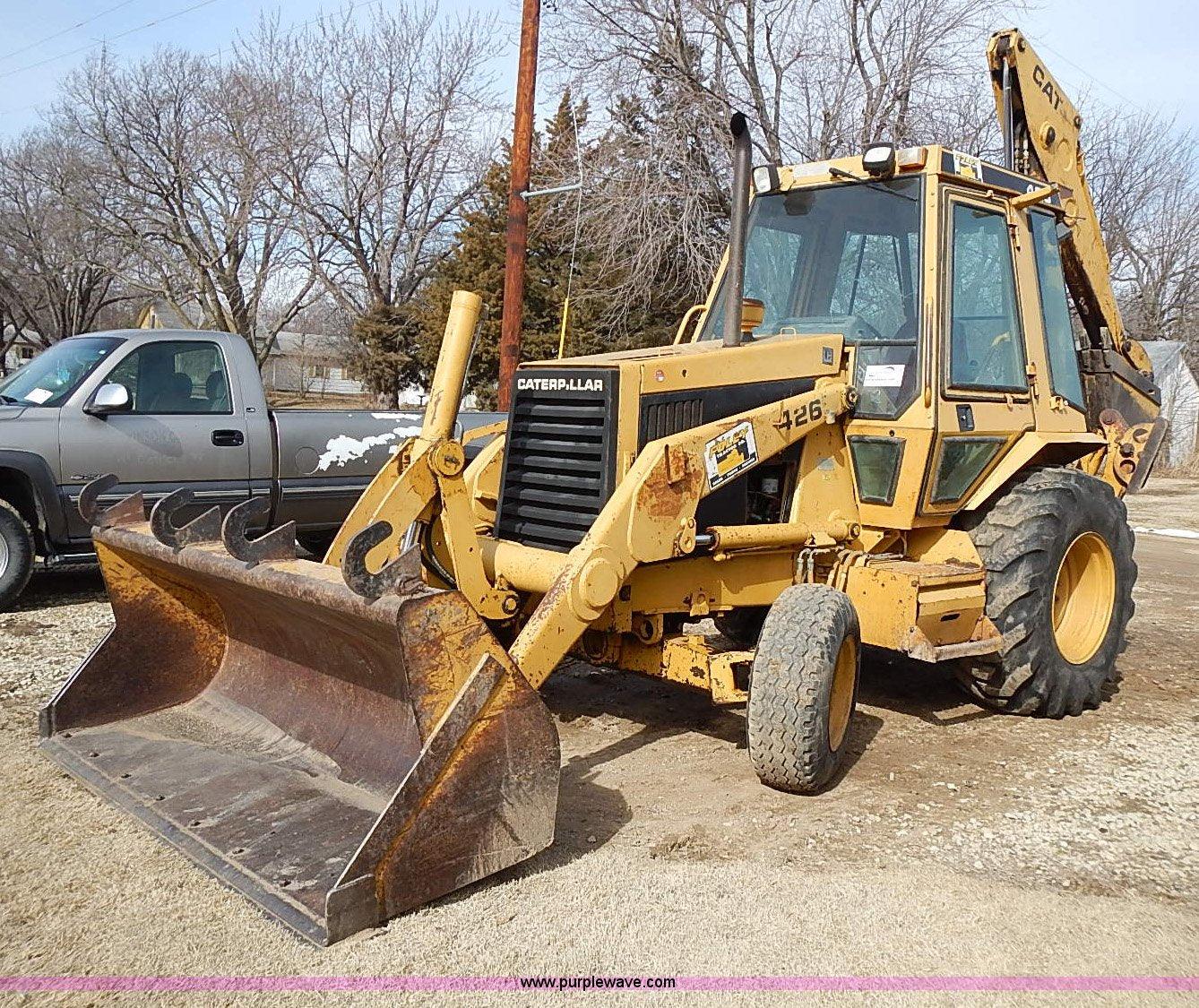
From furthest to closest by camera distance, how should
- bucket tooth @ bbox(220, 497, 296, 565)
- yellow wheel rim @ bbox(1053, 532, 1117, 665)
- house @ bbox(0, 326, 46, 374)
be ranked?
house @ bbox(0, 326, 46, 374) → yellow wheel rim @ bbox(1053, 532, 1117, 665) → bucket tooth @ bbox(220, 497, 296, 565)

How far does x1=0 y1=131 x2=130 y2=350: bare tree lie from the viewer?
105 feet

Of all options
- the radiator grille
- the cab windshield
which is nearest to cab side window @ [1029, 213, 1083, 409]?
the cab windshield

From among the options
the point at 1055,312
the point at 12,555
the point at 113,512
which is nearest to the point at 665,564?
the point at 113,512

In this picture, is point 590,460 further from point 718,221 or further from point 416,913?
point 718,221

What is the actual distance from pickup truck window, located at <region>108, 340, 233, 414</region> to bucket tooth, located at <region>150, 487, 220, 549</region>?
3.63 metres

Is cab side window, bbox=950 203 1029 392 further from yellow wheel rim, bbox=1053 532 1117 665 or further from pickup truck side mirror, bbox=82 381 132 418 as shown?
pickup truck side mirror, bbox=82 381 132 418

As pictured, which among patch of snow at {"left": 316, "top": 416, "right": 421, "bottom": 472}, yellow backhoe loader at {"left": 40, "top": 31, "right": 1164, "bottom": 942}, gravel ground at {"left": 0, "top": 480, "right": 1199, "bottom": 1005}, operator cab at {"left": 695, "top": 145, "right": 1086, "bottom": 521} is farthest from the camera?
patch of snow at {"left": 316, "top": 416, "right": 421, "bottom": 472}

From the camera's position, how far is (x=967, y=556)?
17.7ft

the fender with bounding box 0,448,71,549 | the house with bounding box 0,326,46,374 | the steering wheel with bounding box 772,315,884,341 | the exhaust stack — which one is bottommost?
the fender with bounding box 0,448,71,549

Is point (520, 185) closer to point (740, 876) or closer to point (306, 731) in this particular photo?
point (306, 731)

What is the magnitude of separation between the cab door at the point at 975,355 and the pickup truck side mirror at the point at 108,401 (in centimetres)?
544

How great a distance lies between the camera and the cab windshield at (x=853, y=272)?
5176mm

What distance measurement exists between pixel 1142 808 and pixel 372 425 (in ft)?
20.5

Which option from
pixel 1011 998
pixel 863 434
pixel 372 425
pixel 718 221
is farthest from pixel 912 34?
pixel 1011 998
